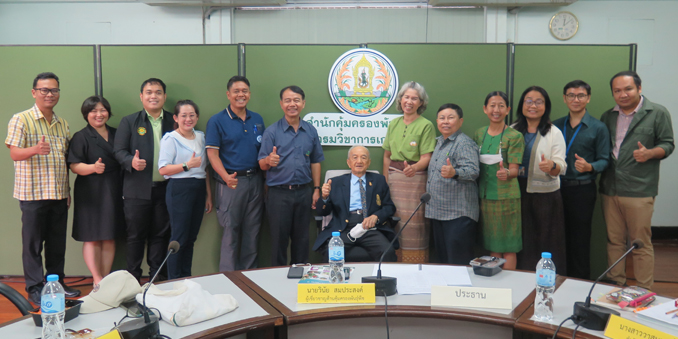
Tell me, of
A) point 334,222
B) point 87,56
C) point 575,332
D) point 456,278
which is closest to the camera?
point 575,332

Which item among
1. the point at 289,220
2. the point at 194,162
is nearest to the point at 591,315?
the point at 289,220

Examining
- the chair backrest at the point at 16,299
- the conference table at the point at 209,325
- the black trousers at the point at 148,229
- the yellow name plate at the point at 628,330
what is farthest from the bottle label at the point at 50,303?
the black trousers at the point at 148,229

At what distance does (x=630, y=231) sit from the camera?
330 cm

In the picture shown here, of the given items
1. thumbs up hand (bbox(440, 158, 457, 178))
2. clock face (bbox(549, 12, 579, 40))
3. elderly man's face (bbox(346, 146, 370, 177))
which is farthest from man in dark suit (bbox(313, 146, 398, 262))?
clock face (bbox(549, 12, 579, 40))

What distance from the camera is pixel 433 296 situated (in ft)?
5.44

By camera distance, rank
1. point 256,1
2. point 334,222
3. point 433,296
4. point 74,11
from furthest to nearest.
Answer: point 74,11, point 256,1, point 334,222, point 433,296

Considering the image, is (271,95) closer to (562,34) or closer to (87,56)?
(87,56)

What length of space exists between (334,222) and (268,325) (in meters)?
1.70

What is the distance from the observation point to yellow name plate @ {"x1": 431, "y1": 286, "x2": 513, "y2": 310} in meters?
1.61

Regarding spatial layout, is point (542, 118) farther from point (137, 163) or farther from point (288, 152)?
point (137, 163)

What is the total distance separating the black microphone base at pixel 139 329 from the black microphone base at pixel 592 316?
1340 millimetres

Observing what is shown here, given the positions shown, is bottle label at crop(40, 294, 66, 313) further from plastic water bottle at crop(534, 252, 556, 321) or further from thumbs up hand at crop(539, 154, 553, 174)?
thumbs up hand at crop(539, 154, 553, 174)

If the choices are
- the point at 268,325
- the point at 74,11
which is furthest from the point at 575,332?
the point at 74,11

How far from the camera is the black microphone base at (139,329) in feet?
4.27
